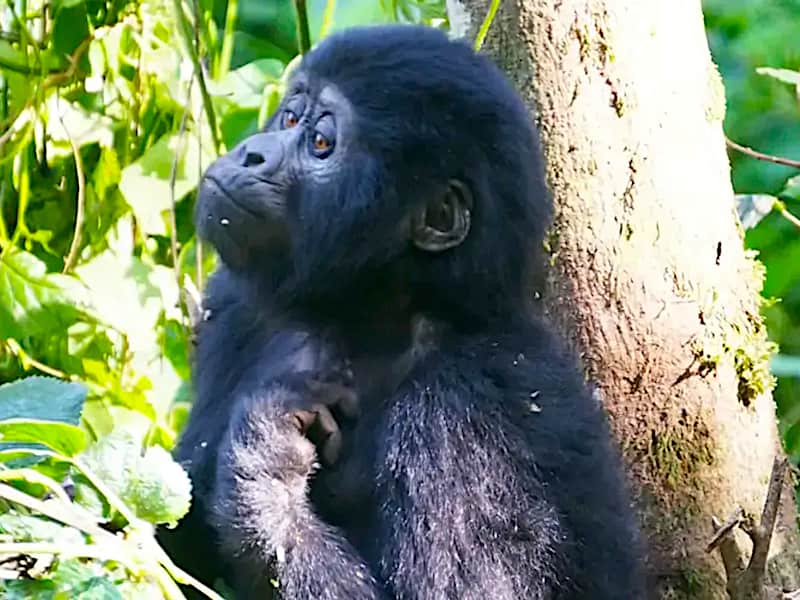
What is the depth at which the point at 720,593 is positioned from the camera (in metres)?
1.79

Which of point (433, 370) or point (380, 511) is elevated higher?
point (433, 370)

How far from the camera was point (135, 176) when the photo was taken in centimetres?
244

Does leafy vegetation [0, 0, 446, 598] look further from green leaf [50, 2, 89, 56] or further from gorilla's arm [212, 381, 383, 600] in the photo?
gorilla's arm [212, 381, 383, 600]

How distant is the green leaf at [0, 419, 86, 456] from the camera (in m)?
1.02

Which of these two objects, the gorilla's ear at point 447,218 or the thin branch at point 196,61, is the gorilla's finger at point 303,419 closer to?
the gorilla's ear at point 447,218

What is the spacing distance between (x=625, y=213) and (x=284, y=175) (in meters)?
0.47

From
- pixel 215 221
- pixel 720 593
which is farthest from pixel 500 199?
pixel 720 593

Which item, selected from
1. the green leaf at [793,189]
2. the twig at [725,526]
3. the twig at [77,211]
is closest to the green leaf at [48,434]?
the twig at [725,526]

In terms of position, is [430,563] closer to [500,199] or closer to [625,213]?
[500,199]

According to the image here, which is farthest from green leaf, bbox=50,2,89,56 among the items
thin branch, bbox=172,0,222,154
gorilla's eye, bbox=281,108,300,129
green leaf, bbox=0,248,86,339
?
gorilla's eye, bbox=281,108,300,129

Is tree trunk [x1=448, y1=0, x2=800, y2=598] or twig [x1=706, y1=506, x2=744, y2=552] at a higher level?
tree trunk [x1=448, y1=0, x2=800, y2=598]

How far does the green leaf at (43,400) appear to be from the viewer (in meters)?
1.11

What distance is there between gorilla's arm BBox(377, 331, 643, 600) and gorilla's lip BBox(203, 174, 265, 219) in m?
0.27

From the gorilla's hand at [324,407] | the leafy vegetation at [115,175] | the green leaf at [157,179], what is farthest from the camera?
the green leaf at [157,179]
